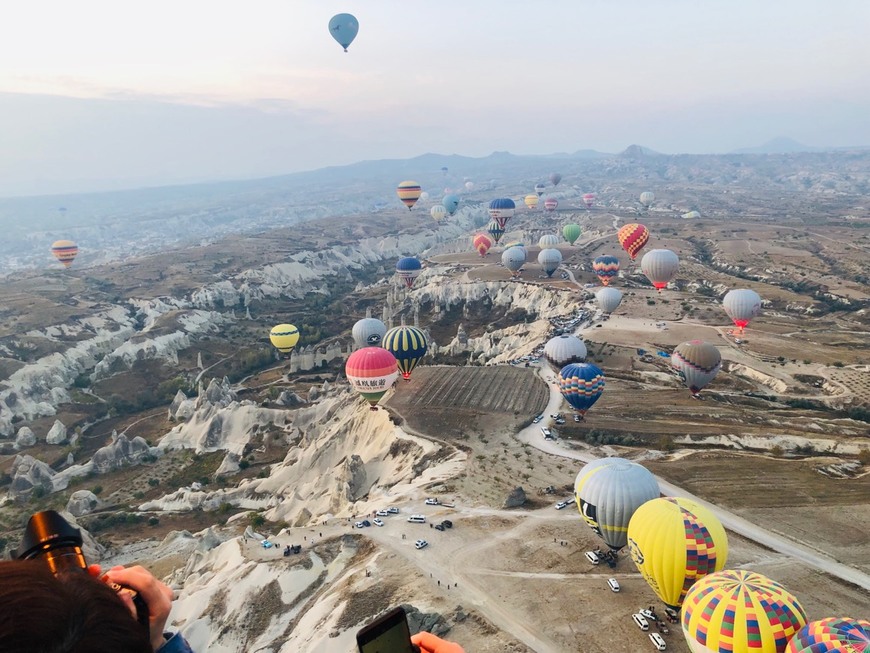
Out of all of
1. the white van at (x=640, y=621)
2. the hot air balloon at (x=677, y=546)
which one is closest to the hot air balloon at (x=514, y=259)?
the hot air balloon at (x=677, y=546)

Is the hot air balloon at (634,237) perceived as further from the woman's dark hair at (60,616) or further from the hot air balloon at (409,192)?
the woman's dark hair at (60,616)

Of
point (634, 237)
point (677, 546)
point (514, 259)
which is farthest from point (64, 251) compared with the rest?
point (677, 546)

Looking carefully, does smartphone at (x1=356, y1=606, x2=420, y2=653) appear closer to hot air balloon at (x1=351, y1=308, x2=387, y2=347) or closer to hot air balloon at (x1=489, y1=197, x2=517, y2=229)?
hot air balloon at (x1=351, y1=308, x2=387, y2=347)

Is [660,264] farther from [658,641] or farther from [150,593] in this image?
[150,593]

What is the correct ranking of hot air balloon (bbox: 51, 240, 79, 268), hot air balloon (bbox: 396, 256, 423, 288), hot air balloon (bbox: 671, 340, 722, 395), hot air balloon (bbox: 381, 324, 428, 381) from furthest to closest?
hot air balloon (bbox: 51, 240, 79, 268), hot air balloon (bbox: 396, 256, 423, 288), hot air balloon (bbox: 381, 324, 428, 381), hot air balloon (bbox: 671, 340, 722, 395)

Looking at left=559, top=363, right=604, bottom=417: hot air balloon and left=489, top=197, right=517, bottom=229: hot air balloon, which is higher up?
left=489, top=197, right=517, bottom=229: hot air balloon

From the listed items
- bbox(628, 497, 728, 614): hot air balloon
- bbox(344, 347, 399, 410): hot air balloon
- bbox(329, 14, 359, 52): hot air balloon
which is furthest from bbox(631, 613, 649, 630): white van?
bbox(329, 14, 359, 52): hot air balloon
